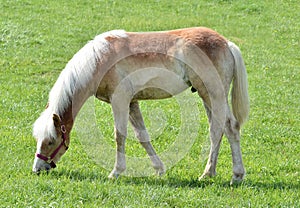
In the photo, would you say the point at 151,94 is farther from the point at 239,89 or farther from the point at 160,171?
the point at 239,89

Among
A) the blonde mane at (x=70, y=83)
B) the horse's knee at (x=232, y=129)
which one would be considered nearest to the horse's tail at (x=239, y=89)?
the horse's knee at (x=232, y=129)

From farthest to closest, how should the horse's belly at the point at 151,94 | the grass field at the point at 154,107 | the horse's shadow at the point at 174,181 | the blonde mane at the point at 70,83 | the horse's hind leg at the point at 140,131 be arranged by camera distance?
the horse's hind leg at the point at 140,131
the horse's belly at the point at 151,94
the blonde mane at the point at 70,83
the horse's shadow at the point at 174,181
the grass field at the point at 154,107

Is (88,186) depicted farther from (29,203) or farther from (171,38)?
(171,38)

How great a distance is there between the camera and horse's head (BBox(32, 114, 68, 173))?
22.8ft

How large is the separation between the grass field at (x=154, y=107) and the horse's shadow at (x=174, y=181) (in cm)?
1

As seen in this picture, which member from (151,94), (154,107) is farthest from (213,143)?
(154,107)

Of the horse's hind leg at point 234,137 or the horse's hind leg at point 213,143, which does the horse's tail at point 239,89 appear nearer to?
the horse's hind leg at point 234,137

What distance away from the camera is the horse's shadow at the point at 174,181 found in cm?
670

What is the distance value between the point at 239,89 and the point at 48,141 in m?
2.42

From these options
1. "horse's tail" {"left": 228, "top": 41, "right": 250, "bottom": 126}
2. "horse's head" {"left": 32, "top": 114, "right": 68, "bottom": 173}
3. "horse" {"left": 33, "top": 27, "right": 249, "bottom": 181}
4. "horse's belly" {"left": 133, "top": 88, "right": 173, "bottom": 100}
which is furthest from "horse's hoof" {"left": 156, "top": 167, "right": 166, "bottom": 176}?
"horse's head" {"left": 32, "top": 114, "right": 68, "bottom": 173}

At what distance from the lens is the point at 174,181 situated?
22.6 ft

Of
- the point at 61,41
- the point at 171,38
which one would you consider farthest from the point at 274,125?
the point at 61,41

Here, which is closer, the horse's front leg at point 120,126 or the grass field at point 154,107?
the grass field at point 154,107

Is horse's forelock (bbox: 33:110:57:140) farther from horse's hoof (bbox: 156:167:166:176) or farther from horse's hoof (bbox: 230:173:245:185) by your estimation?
horse's hoof (bbox: 230:173:245:185)
